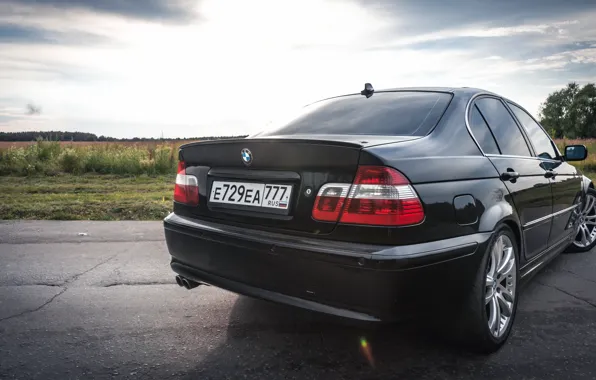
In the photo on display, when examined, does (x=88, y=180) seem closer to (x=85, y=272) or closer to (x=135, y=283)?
(x=85, y=272)

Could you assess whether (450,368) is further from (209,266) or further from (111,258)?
(111,258)

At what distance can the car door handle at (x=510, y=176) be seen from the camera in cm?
293

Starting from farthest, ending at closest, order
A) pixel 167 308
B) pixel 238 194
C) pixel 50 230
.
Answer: pixel 50 230 → pixel 167 308 → pixel 238 194

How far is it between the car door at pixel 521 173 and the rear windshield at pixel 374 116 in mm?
328

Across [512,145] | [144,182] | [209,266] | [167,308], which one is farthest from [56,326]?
[144,182]

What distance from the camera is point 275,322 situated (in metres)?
3.05

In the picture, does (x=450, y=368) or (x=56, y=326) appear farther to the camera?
(x=56, y=326)

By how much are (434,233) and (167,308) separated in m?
2.03

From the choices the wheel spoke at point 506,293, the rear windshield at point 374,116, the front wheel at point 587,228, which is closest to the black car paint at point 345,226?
the rear windshield at point 374,116

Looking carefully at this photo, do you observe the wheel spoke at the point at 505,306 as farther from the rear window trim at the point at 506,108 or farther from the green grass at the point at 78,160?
the green grass at the point at 78,160

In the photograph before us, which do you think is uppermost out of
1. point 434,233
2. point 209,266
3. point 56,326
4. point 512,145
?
point 512,145

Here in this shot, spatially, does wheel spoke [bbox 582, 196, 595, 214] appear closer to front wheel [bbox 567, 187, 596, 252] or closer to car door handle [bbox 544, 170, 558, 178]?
front wheel [bbox 567, 187, 596, 252]

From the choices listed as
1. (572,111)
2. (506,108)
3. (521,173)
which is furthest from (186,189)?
(572,111)

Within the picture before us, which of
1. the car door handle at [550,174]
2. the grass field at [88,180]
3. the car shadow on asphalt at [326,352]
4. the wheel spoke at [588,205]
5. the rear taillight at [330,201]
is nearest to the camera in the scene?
the rear taillight at [330,201]
